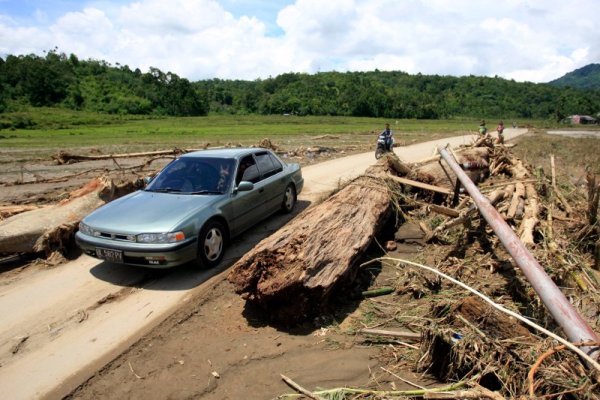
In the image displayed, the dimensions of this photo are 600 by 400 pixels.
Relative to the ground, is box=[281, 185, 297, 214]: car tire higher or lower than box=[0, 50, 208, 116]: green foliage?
lower

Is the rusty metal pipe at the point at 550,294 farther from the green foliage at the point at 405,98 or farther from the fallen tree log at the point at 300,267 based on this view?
the green foliage at the point at 405,98

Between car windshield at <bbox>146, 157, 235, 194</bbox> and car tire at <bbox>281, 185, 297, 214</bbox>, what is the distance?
1.86m

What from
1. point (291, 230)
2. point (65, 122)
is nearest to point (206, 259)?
point (291, 230)

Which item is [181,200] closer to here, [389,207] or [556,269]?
[389,207]

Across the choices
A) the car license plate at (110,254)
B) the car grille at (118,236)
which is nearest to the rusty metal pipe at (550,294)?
the car grille at (118,236)

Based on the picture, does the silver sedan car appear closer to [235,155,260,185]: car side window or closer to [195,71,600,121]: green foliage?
[235,155,260,185]: car side window

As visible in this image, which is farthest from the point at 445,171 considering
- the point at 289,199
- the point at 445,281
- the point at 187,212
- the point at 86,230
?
the point at 86,230

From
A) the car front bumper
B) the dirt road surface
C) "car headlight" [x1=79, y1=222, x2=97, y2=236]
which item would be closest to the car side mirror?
the dirt road surface

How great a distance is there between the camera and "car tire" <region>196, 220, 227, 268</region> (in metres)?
5.73

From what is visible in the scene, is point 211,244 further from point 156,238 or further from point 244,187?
point 244,187

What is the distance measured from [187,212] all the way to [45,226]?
2.98 meters

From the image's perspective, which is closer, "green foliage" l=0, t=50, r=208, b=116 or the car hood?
the car hood

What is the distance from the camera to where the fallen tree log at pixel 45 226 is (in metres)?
6.57

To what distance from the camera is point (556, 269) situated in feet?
15.9
